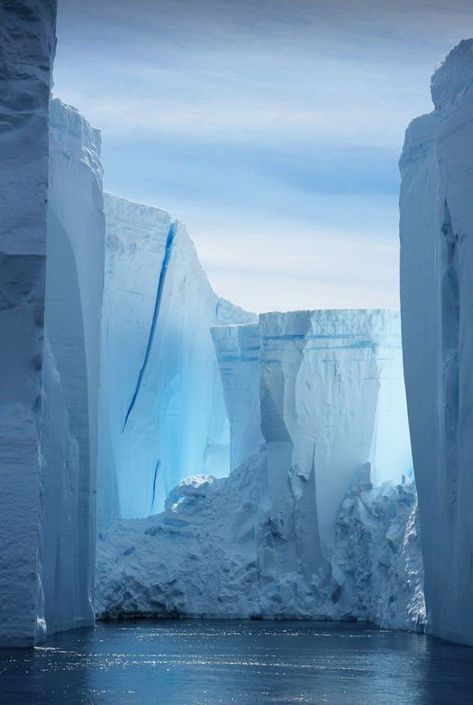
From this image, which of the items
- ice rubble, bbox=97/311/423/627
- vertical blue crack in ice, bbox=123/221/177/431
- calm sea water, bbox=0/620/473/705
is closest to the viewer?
calm sea water, bbox=0/620/473/705

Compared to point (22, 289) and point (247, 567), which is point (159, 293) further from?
point (22, 289)

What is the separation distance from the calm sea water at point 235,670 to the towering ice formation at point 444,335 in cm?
74

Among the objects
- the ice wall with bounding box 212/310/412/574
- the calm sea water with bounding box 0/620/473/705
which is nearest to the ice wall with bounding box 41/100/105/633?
the calm sea water with bounding box 0/620/473/705

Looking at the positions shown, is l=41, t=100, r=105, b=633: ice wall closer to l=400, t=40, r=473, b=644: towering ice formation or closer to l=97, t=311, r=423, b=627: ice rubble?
l=400, t=40, r=473, b=644: towering ice formation

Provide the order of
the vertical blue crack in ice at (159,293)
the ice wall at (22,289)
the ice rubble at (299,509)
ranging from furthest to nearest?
the vertical blue crack in ice at (159,293) < the ice rubble at (299,509) < the ice wall at (22,289)

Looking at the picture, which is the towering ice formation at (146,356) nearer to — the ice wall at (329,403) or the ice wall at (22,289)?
the ice wall at (329,403)

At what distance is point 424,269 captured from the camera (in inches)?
642

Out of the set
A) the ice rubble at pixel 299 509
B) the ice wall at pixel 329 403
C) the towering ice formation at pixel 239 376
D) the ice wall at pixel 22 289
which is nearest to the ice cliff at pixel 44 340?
the ice wall at pixel 22 289

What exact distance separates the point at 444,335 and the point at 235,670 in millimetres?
5495

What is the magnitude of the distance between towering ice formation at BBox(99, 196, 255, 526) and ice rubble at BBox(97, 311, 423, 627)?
→ 2.92ft

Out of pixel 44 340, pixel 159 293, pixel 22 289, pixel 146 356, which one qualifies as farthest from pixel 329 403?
pixel 22 289

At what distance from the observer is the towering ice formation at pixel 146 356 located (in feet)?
73.9

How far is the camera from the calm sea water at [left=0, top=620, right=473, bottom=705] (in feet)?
26.4

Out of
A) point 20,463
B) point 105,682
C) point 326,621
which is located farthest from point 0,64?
point 326,621
